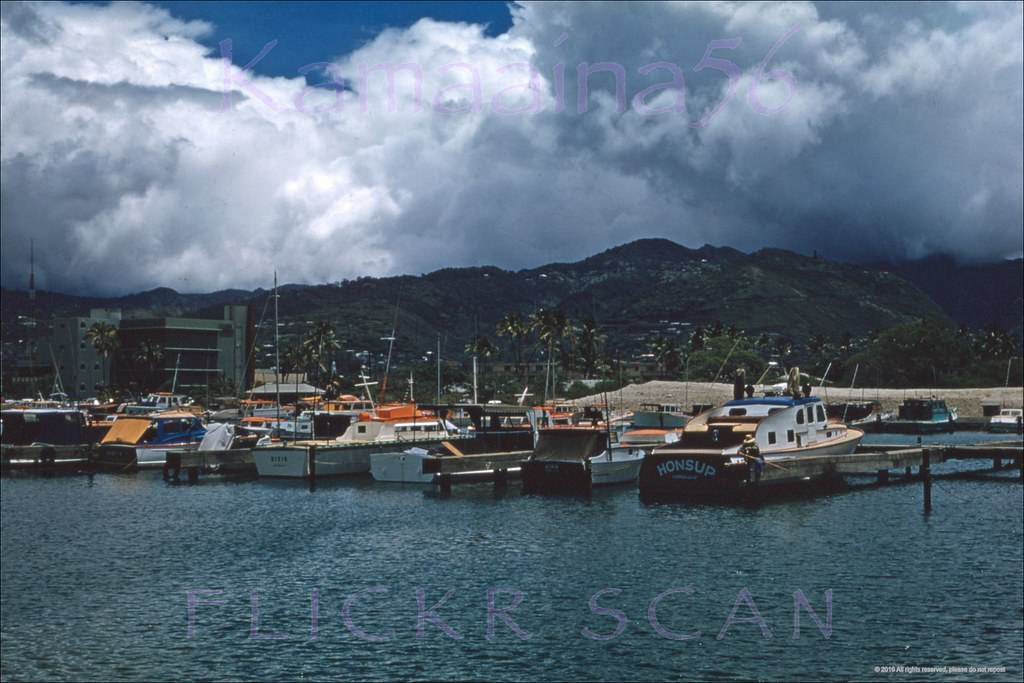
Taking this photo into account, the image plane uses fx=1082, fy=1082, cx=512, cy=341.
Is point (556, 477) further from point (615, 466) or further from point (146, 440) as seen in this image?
point (146, 440)

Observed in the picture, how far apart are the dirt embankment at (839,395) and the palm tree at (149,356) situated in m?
75.0

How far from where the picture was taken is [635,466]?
61.4 meters

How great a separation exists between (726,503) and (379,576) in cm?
2089

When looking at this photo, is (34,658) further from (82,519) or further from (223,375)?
(223,375)

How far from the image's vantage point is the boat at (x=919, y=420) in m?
123

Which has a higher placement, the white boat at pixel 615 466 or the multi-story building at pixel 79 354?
the multi-story building at pixel 79 354

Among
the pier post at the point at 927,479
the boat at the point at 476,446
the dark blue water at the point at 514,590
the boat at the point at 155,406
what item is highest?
the boat at the point at 155,406

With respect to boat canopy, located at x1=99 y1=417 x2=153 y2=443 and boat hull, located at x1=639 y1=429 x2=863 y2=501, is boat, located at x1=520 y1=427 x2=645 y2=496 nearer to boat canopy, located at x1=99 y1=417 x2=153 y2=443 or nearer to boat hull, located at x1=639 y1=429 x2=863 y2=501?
boat hull, located at x1=639 y1=429 x2=863 y2=501

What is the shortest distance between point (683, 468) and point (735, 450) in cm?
272

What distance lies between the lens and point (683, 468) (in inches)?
2061

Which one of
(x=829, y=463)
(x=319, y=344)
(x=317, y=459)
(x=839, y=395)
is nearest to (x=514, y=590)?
(x=829, y=463)

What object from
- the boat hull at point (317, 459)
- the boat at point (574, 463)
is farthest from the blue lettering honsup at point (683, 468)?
the boat hull at point (317, 459)

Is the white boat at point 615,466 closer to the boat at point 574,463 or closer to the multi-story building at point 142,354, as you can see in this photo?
the boat at point 574,463

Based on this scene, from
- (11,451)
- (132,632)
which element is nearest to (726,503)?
(132,632)
